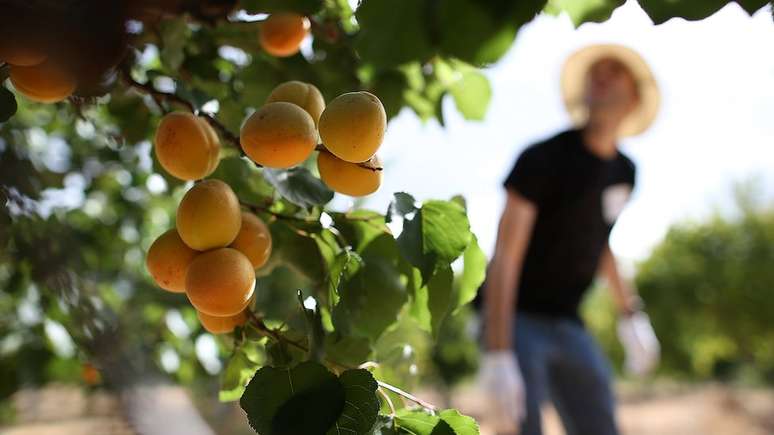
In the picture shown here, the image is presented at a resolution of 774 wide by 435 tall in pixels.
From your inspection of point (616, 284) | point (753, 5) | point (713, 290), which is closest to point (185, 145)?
point (753, 5)

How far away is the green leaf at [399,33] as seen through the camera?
629 mm

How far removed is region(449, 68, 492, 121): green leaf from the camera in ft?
5.01

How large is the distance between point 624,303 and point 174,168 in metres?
3.17

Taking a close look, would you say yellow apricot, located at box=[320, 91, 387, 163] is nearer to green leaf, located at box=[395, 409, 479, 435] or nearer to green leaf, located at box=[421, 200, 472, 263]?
green leaf, located at box=[421, 200, 472, 263]

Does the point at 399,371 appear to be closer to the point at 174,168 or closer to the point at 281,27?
the point at 174,168

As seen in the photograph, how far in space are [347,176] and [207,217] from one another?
21 cm

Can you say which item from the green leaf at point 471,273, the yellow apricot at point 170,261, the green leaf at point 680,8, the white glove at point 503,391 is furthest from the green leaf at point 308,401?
the white glove at point 503,391

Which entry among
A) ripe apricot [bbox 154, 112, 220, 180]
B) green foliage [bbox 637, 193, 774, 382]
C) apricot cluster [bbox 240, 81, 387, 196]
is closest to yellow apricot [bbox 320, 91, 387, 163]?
apricot cluster [bbox 240, 81, 387, 196]

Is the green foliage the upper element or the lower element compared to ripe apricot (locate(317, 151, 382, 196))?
lower

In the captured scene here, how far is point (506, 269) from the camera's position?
2.46 m

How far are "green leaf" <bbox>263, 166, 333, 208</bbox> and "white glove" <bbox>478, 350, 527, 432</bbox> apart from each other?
151cm

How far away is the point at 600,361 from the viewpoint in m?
2.64

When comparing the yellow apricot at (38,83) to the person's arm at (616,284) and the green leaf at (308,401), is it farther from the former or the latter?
the person's arm at (616,284)

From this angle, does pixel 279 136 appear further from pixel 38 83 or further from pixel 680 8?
pixel 680 8
